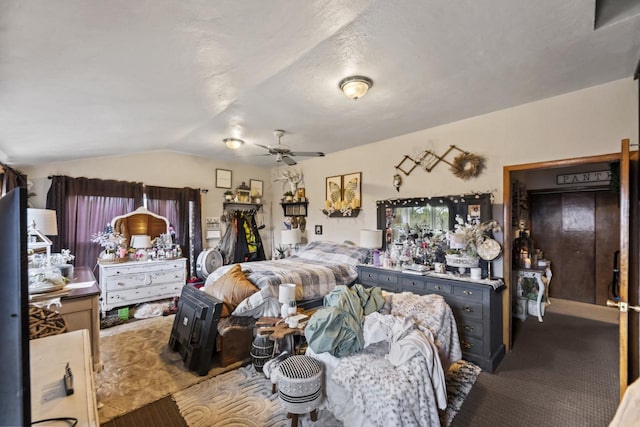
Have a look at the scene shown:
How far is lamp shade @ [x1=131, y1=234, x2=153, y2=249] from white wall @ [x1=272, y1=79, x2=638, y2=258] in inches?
129

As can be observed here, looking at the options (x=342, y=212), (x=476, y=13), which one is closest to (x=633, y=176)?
(x=476, y=13)

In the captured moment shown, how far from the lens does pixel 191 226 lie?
516 centimetres

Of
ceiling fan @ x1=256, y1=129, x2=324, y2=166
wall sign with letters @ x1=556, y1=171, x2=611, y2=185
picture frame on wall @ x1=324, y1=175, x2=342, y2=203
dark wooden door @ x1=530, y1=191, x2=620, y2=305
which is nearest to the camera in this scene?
ceiling fan @ x1=256, y1=129, x2=324, y2=166

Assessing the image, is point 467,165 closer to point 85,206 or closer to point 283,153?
point 283,153

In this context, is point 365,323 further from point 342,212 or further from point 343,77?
point 342,212

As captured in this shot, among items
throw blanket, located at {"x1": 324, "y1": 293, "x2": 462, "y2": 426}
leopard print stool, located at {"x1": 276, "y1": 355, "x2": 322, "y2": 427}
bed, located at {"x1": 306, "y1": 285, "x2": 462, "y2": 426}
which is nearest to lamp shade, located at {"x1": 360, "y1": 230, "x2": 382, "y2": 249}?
bed, located at {"x1": 306, "y1": 285, "x2": 462, "y2": 426}

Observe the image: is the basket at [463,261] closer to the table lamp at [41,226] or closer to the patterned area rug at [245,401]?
the patterned area rug at [245,401]

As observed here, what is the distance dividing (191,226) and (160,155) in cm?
136

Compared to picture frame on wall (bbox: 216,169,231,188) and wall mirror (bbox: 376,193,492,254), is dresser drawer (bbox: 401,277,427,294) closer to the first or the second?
wall mirror (bbox: 376,193,492,254)

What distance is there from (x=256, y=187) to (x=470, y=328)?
15.7ft

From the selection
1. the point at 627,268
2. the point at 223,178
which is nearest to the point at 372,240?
the point at 627,268

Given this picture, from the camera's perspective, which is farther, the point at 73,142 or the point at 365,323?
the point at 73,142

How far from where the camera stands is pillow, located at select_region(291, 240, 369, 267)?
424 centimetres

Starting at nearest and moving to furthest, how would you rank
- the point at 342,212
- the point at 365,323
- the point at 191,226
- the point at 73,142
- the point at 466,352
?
the point at 365,323 → the point at 466,352 → the point at 73,142 → the point at 342,212 → the point at 191,226
